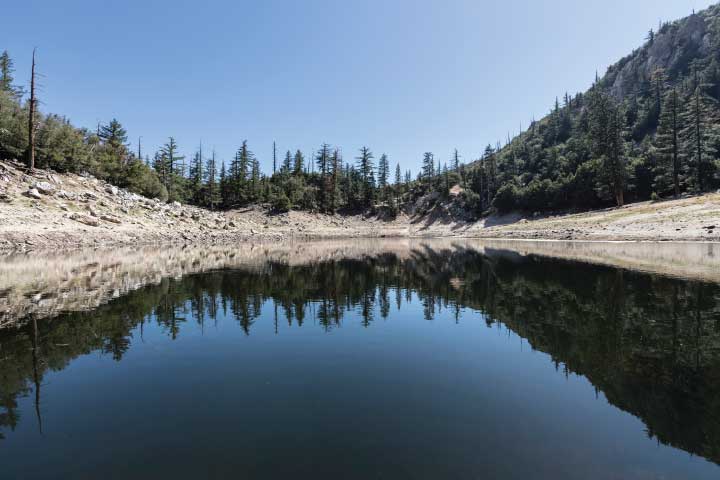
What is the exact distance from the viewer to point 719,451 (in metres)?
5.19

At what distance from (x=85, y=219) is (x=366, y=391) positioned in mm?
43815

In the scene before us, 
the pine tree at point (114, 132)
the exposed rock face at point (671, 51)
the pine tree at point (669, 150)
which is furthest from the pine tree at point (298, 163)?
the exposed rock face at point (671, 51)

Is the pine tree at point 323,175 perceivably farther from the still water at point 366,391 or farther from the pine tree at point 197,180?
the still water at point 366,391

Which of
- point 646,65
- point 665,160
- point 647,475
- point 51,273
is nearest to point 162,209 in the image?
point 51,273

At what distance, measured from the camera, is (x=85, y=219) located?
126 ft

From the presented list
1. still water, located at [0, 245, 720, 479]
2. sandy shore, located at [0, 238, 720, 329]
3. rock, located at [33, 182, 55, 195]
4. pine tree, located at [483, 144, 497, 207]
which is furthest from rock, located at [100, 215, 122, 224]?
pine tree, located at [483, 144, 497, 207]

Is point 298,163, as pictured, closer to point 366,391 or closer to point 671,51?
point 366,391

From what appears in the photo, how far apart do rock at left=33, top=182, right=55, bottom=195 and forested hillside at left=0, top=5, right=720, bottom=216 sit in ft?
30.2

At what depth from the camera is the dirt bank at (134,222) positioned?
33.4 meters

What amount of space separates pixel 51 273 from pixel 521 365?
80.5ft

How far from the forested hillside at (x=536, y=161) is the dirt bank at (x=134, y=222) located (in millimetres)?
9334

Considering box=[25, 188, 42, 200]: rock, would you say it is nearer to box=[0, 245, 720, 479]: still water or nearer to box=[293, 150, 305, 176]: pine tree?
box=[0, 245, 720, 479]: still water

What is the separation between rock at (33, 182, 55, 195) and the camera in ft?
128

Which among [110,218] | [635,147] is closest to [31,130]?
[110,218]
